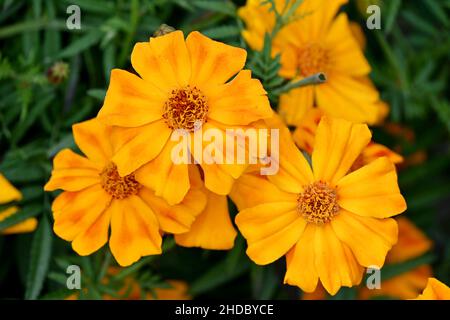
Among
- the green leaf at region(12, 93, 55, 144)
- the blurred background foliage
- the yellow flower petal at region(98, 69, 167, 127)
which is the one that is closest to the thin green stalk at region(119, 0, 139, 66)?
the blurred background foliage

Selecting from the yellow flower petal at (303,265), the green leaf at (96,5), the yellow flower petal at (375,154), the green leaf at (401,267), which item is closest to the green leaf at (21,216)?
the green leaf at (96,5)

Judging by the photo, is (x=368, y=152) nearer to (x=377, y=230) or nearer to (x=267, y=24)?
(x=377, y=230)

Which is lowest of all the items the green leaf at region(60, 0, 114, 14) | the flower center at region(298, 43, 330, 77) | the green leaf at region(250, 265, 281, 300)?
the green leaf at region(250, 265, 281, 300)

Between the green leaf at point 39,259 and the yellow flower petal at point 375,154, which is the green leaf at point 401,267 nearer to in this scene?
the yellow flower petal at point 375,154

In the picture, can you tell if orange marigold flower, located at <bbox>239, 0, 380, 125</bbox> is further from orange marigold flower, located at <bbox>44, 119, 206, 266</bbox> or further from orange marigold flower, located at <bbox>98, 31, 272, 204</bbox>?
orange marigold flower, located at <bbox>44, 119, 206, 266</bbox>

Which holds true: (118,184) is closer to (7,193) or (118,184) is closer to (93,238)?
(93,238)
